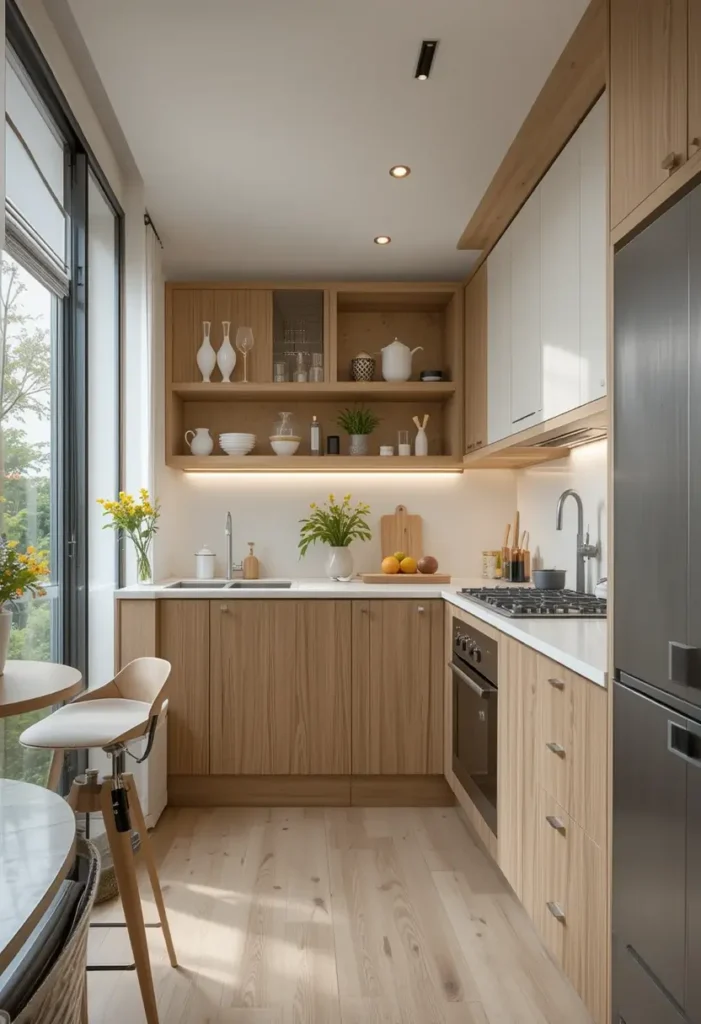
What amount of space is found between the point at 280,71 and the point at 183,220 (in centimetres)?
125

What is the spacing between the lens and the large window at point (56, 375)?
87.8 inches

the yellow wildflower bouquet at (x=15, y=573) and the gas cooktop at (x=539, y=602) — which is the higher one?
the yellow wildflower bouquet at (x=15, y=573)

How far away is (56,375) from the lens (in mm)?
2730

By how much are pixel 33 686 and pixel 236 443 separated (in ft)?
8.53

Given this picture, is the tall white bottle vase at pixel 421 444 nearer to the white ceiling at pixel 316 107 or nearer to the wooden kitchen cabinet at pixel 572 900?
the white ceiling at pixel 316 107

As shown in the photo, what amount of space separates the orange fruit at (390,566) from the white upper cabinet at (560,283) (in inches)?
58.6

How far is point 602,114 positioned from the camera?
225 cm

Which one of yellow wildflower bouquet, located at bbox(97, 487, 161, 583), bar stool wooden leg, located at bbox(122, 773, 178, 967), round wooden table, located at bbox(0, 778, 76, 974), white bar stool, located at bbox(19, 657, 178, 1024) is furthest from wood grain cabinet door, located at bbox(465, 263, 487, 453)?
round wooden table, located at bbox(0, 778, 76, 974)

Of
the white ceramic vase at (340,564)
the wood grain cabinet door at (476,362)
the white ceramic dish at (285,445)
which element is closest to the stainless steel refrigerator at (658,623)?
the wood grain cabinet door at (476,362)

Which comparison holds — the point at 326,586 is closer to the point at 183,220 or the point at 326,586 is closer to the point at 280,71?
the point at 183,220

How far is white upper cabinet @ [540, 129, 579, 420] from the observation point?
2471mm

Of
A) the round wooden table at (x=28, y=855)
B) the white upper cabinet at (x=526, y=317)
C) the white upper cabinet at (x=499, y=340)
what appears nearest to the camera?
the round wooden table at (x=28, y=855)

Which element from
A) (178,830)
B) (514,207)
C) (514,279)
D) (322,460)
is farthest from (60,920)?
(322,460)

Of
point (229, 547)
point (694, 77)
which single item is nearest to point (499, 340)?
point (229, 547)
